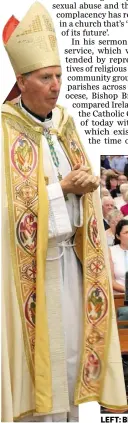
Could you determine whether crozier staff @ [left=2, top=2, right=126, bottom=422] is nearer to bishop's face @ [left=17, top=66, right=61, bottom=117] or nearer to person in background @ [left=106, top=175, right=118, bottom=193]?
bishop's face @ [left=17, top=66, right=61, bottom=117]

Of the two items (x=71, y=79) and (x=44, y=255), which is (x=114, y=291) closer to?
(x=44, y=255)

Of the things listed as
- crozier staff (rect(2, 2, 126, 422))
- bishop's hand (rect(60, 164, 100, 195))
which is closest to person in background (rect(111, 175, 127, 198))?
crozier staff (rect(2, 2, 126, 422))

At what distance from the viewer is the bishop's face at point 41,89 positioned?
11.3 feet

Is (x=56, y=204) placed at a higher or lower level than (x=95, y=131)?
lower

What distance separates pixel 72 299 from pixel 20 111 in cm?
63

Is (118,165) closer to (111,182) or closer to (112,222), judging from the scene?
(111,182)

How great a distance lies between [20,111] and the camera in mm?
3469

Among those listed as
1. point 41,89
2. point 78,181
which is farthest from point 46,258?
point 41,89

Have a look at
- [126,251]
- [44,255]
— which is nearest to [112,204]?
[126,251]

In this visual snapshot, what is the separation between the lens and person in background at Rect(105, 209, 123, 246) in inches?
148

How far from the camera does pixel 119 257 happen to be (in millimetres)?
3756

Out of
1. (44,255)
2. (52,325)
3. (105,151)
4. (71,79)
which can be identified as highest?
(71,79)

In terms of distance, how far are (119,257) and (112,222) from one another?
0.12 meters

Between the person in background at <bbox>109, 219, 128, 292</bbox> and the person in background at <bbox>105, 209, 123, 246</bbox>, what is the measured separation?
1 cm
